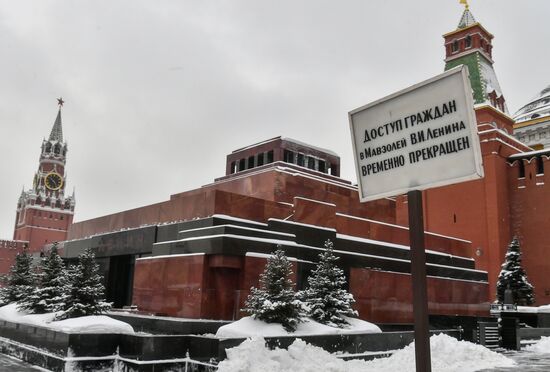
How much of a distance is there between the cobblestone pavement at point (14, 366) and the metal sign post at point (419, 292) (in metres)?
9.84

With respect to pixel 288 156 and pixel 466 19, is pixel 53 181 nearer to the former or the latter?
pixel 466 19

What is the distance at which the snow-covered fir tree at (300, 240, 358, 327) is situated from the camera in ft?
41.5

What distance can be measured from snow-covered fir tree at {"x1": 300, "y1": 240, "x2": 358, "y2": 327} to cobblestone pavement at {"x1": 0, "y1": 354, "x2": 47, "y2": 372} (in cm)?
615

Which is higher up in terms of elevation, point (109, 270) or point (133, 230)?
point (133, 230)

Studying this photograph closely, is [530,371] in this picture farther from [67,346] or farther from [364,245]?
[67,346]

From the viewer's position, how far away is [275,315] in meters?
11.2

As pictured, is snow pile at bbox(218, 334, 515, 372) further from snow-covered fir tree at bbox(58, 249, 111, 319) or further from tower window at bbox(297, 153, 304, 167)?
tower window at bbox(297, 153, 304, 167)

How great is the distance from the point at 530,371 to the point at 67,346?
1043 centimetres

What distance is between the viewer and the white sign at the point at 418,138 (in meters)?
2.77

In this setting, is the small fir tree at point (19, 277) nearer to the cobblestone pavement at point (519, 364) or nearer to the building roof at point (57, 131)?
the cobblestone pavement at point (519, 364)

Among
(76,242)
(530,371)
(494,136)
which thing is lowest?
(530,371)

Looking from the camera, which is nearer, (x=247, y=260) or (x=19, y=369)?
(x=19, y=369)

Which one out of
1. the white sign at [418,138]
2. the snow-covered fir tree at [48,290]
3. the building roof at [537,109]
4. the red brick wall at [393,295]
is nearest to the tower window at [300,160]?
the red brick wall at [393,295]

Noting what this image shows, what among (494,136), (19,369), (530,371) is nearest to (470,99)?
(19,369)
